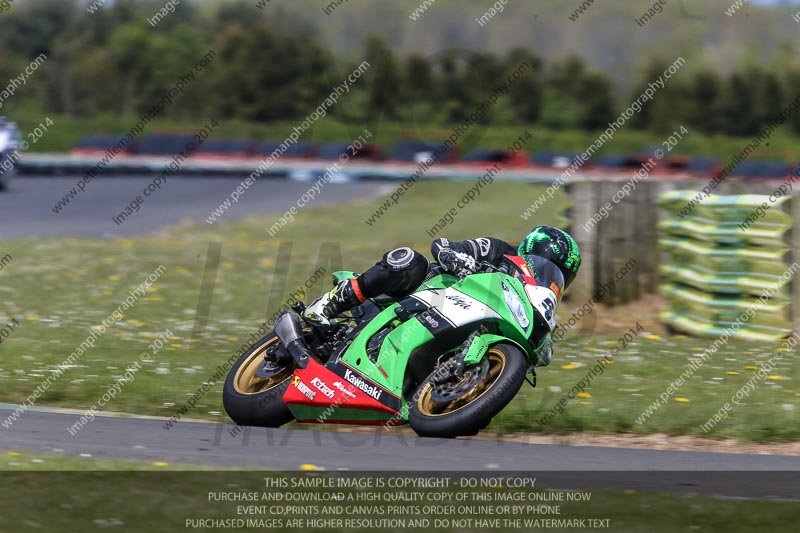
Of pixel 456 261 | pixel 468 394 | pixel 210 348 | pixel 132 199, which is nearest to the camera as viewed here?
pixel 468 394

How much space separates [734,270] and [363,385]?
6.34 m

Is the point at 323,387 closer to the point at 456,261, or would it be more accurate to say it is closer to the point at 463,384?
the point at 463,384

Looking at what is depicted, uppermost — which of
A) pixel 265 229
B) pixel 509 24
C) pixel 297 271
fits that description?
pixel 297 271

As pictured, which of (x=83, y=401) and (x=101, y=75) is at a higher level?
(x=83, y=401)

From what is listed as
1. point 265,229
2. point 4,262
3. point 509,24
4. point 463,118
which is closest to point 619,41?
point 509,24

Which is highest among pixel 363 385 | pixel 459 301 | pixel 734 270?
pixel 459 301

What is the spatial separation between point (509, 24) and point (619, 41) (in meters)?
15.2

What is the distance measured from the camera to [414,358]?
7.77 m

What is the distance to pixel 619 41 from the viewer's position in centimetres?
11481

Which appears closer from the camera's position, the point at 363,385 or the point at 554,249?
the point at 363,385

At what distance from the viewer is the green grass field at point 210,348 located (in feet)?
29.1

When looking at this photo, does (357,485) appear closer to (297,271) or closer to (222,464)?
(222,464)

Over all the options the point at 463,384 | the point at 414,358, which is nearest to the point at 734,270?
the point at 414,358

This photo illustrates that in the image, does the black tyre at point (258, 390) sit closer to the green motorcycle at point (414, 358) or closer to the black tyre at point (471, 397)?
the green motorcycle at point (414, 358)
